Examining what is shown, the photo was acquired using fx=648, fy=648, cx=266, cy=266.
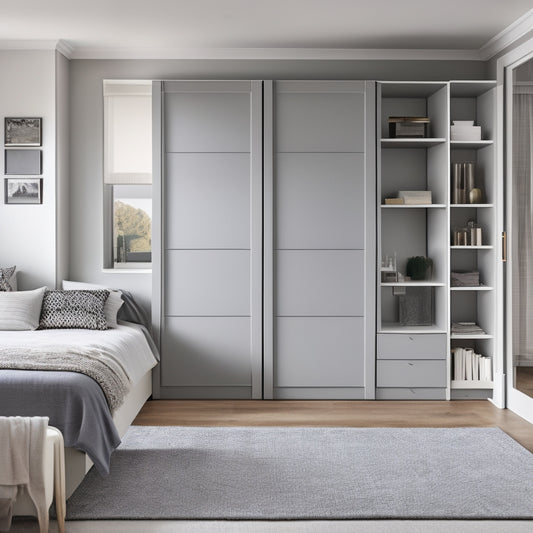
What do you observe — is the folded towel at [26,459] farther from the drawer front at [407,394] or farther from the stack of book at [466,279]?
the stack of book at [466,279]

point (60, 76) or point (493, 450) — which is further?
point (60, 76)

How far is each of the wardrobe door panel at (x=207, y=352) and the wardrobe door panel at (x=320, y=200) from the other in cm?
75

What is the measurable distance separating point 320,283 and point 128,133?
194 centimetres

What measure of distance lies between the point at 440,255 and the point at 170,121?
226 centimetres

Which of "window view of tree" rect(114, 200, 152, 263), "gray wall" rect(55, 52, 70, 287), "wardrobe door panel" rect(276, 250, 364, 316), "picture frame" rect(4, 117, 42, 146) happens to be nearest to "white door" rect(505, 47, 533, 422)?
"wardrobe door panel" rect(276, 250, 364, 316)

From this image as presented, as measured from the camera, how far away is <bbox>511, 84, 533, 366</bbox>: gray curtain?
4320mm

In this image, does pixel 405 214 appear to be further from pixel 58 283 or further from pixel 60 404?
pixel 60 404

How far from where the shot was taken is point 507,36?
14.9 feet

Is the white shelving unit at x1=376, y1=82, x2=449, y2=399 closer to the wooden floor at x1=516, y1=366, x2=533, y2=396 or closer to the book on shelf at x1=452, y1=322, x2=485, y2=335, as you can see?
the book on shelf at x1=452, y1=322, x2=485, y2=335

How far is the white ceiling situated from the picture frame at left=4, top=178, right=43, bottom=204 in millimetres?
1000

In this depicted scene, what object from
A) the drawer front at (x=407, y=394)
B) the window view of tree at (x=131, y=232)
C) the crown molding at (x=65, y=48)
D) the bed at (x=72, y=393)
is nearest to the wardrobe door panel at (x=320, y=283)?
the drawer front at (x=407, y=394)

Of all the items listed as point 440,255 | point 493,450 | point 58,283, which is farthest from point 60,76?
point 493,450

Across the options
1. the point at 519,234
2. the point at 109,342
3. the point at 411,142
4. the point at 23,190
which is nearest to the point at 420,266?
the point at 519,234

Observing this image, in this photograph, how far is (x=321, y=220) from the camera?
4.80 meters
